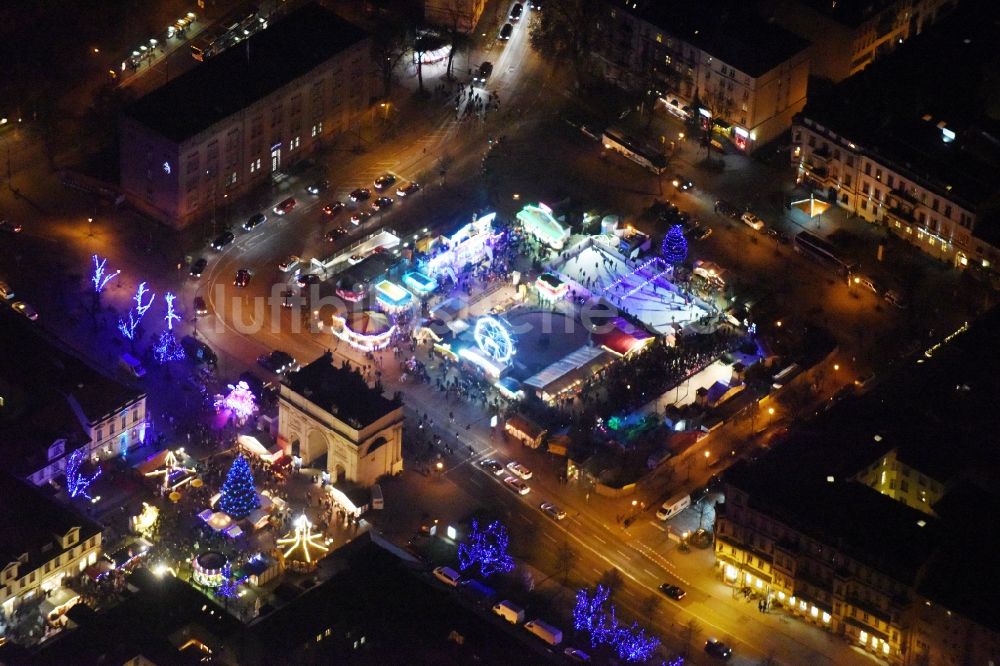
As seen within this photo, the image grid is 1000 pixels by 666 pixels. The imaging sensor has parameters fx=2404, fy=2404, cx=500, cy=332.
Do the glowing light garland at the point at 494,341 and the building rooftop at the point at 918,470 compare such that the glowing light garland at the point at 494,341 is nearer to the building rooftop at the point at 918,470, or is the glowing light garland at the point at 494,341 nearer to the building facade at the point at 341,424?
the building facade at the point at 341,424

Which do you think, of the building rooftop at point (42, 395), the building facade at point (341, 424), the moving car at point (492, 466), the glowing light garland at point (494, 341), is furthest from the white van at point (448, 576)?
the building rooftop at point (42, 395)

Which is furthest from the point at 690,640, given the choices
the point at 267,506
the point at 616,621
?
the point at 267,506

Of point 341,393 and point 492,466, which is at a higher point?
point 341,393

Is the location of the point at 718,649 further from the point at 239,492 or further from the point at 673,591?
the point at 239,492

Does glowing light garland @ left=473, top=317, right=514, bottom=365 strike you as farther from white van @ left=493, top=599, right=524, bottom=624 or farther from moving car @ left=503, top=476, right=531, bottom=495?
white van @ left=493, top=599, right=524, bottom=624

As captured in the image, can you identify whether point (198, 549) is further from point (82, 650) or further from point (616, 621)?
point (616, 621)

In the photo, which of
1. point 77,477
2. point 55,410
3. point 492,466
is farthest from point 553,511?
point 55,410
